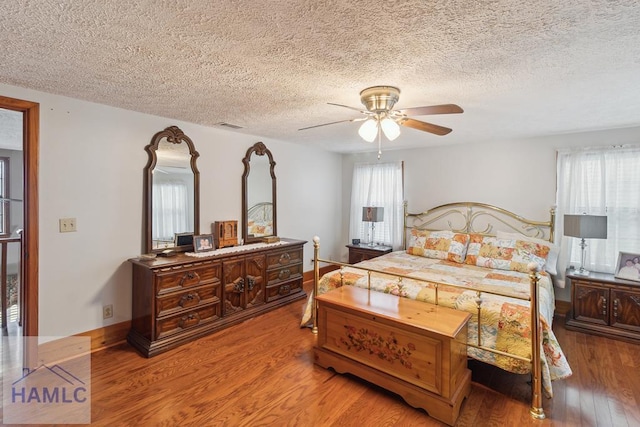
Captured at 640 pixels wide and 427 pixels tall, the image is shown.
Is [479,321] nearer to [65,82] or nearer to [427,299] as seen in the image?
[427,299]

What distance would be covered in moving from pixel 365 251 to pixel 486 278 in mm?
1953

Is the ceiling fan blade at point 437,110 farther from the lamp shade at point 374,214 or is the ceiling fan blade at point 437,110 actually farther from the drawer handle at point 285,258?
the lamp shade at point 374,214

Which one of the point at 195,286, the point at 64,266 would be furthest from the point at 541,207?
the point at 64,266

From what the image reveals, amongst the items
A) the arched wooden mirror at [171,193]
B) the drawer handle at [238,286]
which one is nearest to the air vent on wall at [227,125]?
the arched wooden mirror at [171,193]

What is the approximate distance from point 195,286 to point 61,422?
132 cm

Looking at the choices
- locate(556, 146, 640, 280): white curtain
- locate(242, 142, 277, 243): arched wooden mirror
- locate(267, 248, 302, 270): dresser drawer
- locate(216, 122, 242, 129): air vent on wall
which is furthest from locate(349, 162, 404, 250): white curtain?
locate(216, 122, 242, 129): air vent on wall

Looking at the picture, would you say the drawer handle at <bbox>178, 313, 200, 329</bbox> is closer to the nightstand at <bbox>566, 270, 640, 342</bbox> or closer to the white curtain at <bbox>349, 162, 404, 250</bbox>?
the white curtain at <bbox>349, 162, 404, 250</bbox>

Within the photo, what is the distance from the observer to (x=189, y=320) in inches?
118

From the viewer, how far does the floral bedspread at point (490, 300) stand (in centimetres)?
211

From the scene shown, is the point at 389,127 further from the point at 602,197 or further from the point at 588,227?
the point at 602,197

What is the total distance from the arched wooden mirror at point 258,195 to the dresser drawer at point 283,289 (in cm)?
68

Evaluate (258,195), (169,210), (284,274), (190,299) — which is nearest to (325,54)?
(169,210)

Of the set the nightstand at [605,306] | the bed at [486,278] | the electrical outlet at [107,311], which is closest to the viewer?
the bed at [486,278]

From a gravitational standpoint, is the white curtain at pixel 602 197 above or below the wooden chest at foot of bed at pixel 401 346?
above
